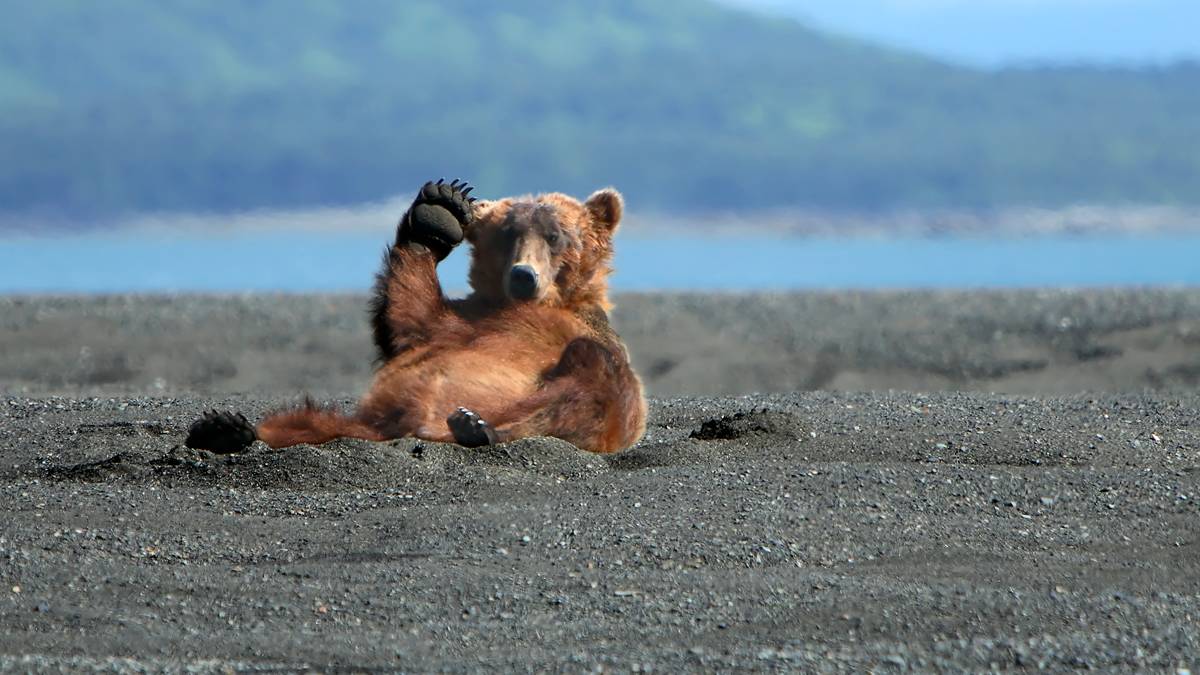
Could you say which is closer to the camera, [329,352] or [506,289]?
[506,289]

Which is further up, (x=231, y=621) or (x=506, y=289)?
(x=506, y=289)

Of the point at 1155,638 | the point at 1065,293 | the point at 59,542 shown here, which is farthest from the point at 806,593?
the point at 1065,293

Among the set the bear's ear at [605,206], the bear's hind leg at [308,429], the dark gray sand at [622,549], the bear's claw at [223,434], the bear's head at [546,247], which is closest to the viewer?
the dark gray sand at [622,549]

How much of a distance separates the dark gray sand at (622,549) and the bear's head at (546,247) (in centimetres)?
66

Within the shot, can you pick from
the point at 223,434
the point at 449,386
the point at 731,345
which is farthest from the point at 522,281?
the point at 731,345

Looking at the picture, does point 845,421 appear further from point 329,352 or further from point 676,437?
point 329,352

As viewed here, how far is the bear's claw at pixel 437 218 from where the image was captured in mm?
6168

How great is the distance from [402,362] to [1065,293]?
14198 millimetres

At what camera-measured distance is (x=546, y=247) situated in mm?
6113

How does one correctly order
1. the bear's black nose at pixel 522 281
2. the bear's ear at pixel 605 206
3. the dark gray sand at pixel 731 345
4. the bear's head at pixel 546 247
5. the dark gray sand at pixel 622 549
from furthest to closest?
the dark gray sand at pixel 731 345, the bear's ear at pixel 605 206, the bear's head at pixel 546 247, the bear's black nose at pixel 522 281, the dark gray sand at pixel 622 549

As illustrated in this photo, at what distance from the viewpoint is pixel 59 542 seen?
13.7 ft

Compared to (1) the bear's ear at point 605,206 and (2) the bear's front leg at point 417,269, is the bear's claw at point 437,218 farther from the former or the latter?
(1) the bear's ear at point 605,206

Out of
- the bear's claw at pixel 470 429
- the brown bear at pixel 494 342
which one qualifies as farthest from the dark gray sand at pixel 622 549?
the brown bear at pixel 494 342

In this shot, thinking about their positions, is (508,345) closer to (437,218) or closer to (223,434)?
(437,218)
